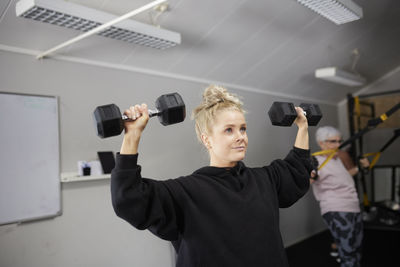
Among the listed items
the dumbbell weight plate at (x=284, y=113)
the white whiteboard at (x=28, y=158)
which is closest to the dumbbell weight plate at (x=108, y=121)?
the dumbbell weight plate at (x=284, y=113)

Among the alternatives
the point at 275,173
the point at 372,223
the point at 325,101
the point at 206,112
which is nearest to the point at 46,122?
the point at 206,112

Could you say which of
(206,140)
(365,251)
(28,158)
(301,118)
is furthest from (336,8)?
(365,251)

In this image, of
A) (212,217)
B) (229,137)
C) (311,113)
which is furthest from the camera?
(311,113)

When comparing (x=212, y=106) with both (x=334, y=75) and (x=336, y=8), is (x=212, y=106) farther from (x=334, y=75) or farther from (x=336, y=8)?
(x=334, y=75)

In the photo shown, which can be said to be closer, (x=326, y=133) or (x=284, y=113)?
(x=284, y=113)

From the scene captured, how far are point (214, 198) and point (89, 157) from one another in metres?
1.79

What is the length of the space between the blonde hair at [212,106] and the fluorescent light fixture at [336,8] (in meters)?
1.36

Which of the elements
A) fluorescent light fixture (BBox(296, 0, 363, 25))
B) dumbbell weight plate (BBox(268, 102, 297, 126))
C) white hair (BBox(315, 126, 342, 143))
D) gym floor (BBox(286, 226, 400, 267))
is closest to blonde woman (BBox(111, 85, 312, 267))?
dumbbell weight plate (BBox(268, 102, 297, 126))

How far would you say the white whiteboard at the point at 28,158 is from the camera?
2.30 m

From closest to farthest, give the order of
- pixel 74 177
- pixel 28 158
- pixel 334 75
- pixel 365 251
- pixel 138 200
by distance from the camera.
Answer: pixel 138 200, pixel 28 158, pixel 74 177, pixel 334 75, pixel 365 251

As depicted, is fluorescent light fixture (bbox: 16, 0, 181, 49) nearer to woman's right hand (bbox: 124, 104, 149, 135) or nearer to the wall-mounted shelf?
the wall-mounted shelf

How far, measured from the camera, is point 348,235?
2.74 metres

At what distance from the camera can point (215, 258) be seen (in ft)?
3.67

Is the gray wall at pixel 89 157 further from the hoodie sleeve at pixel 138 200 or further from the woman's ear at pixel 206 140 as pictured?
the hoodie sleeve at pixel 138 200
